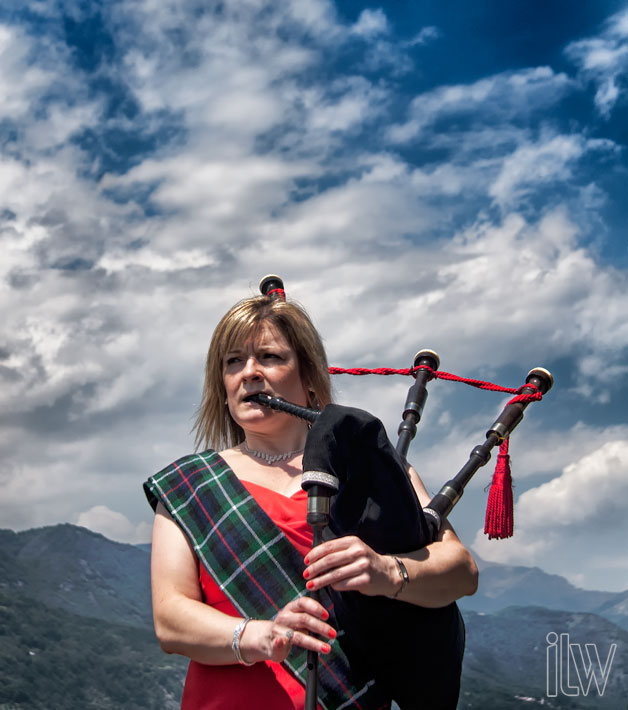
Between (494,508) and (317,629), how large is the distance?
1175mm

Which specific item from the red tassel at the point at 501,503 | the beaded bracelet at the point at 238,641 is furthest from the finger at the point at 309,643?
the red tassel at the point at 501,503

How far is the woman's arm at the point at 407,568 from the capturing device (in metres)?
2.01

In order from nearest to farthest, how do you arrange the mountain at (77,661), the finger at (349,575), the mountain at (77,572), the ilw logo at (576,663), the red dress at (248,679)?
the finger at (349,575) → the red dress at (248,679) → the ilw logo at (576,663) → the mountain at (77,661) → the mountain at (77,572)

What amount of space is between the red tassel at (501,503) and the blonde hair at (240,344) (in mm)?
692

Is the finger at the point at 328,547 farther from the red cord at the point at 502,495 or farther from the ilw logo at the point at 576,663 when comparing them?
the ilw logo at the point at 576,663

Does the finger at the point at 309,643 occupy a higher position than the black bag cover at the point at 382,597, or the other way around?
the black bag cover at the point at 382,597

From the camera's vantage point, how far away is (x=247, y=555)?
8.18 feet

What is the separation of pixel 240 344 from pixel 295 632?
3.58 feet

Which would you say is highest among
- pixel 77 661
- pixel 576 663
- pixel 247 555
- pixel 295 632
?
pixel 77 661

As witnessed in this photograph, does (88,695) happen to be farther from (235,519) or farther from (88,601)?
(235,519)

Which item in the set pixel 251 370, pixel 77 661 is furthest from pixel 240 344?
pixel 77 661

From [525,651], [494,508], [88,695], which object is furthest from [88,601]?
[494,508]

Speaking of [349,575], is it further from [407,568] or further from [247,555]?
[247,555]

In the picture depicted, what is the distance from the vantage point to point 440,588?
2.23m
